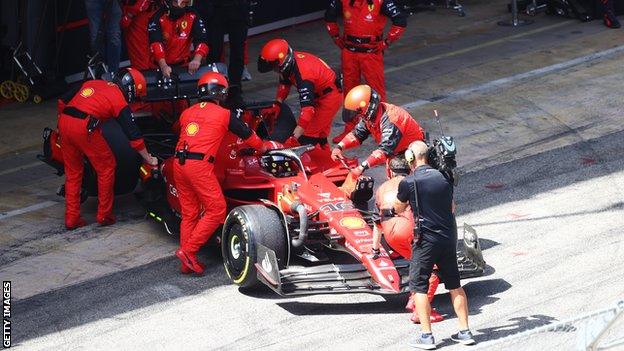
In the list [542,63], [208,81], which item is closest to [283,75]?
[208,81]

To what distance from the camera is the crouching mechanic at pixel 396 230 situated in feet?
36.5

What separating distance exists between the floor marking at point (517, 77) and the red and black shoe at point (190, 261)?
223 inches

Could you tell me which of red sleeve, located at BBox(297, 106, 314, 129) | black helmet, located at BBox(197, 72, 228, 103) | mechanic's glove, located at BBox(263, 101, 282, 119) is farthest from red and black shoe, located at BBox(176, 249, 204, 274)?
mechanic's glove, located at BBox(263, 101, 282, 119)

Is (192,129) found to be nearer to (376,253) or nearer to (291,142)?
(291,142)

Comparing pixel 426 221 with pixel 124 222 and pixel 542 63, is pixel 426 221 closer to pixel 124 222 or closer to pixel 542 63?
pixel 124 222

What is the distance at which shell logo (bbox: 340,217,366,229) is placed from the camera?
11.6m

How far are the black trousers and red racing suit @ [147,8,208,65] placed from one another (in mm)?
1635

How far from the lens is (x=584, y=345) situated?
8.67 metres

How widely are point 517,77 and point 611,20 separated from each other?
3124mm

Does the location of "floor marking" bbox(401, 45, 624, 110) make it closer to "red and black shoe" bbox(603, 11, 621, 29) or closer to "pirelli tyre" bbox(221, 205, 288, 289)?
"red and black shoe" bbox(603, 11, 621, 29)

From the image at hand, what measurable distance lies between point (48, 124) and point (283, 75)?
4143 millimetres

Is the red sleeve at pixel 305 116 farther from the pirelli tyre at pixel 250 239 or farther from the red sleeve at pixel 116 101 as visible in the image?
the pirelli tyre at pixel 250 239

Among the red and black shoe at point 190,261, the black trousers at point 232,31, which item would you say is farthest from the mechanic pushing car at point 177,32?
the red and black shoe at point 190,261

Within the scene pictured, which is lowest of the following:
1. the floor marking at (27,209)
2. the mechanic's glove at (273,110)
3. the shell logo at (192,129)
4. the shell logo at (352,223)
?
the floor marking at (27,209)
